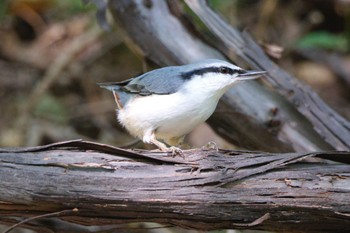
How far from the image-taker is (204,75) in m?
2.46

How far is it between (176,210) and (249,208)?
0.22 m

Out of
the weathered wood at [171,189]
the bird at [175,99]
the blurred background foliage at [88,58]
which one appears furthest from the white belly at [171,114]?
the blurred background foliage at [88,58]

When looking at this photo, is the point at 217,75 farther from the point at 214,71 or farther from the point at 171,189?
the point at 171,189

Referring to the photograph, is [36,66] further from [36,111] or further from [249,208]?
[249,208]

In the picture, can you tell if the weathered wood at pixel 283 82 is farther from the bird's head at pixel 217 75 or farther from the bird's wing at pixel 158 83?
the bird's wing at pixel 158 83

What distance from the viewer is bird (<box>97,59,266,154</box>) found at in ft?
7.77

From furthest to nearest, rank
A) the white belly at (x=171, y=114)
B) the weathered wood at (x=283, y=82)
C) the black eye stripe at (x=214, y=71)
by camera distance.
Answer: the weathered wood at (x=283, y=82) < the black eye stripe at (x=214, y=71) < the white belly at (x=171, y=114)

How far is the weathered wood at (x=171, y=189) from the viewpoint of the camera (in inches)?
79.3

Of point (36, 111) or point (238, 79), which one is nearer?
point (238, 79)

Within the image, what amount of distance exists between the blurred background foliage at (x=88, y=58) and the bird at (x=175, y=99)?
1.98 meters

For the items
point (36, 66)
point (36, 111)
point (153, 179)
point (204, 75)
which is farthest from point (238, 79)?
point (36, 66)

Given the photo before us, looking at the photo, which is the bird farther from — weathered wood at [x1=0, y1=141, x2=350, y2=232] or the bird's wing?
weathered wood at [x1=0, y1=141, x2=350, y2=232]

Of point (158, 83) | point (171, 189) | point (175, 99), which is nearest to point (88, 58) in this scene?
point (158, 83)

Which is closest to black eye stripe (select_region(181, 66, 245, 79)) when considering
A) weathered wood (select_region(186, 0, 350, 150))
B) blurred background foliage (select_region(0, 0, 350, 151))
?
weathered wood (select_region(186, 0, 350, 150))
